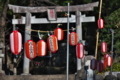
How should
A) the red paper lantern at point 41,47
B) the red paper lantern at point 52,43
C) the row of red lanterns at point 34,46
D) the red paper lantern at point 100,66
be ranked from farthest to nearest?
1. the red paper lantern at point 100,66
2. the red paper lantern at point 41,47
3. the red paper lantern at point 52,43
4. the row of red lanterns at point 34,46

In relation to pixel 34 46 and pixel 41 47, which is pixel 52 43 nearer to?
pixel 41 47

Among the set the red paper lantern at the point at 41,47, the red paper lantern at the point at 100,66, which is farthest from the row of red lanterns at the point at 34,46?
the red paper lantern at the point at 100,66

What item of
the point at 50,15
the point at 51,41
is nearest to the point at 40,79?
the point at 51,41

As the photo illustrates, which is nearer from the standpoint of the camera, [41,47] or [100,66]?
[41,47]

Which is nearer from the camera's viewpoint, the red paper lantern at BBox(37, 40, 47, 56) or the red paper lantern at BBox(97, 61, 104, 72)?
the red paper lantern at BBox(37, 40, 47, 56)

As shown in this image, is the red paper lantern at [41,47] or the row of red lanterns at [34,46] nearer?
the row of red lanterns at [34,46]

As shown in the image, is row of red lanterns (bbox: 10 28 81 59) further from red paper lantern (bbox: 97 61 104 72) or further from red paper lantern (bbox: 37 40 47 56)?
red paper lantern (bbox: 97 61 104 72)

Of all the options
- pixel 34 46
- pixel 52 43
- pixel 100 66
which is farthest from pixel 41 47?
pixel 100 66

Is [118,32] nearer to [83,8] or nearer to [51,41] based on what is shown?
[83,8]

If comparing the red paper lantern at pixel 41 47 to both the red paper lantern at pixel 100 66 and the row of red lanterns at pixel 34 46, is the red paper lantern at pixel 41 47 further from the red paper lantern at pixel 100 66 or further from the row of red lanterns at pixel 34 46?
the red paper lantern at pixel 100 66

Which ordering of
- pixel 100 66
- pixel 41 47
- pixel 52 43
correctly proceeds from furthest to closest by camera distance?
pixel 100 66
pixel 41 47
pixel 52 43

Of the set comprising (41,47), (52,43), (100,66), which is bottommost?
(100,66)

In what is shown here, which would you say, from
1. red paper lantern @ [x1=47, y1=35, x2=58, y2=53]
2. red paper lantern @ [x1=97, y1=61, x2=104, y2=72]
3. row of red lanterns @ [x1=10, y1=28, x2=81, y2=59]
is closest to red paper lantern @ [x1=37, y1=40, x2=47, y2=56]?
row of red lanterns @ [x1=10, y1=28, x2=81, y2=59]

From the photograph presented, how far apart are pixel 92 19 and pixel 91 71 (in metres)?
3.66
